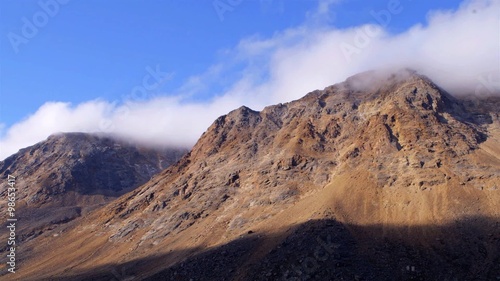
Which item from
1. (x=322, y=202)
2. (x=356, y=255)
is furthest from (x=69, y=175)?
(x=356, y=255)

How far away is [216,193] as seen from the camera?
90.8 metres

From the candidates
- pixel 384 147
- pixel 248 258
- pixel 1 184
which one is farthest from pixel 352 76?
pixel 1 184

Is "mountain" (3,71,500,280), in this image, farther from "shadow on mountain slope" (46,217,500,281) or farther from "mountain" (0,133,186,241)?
"mountain" (0,133,186,241)

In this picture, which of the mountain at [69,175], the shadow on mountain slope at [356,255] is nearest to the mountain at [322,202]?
the shadow on mountain slope at [356,255]

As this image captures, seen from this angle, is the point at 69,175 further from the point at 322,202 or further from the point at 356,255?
the point at 356,255

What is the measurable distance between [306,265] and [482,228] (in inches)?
931

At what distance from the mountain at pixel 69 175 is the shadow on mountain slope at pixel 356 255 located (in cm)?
8039

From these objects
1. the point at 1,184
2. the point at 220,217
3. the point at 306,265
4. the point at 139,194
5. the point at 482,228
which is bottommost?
the point at 482,228

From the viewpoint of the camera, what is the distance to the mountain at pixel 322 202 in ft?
183

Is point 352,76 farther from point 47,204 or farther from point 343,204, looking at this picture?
point 47,204

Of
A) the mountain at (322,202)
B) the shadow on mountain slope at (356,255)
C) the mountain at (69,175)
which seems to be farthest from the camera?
the mountain at (69,175)

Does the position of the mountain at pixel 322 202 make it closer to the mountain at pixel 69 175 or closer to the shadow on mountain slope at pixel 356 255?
the shadow on mountain slope at pixel 356 255

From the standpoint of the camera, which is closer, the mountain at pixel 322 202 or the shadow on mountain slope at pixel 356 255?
the shadow on mountain slope at pixel 356 255

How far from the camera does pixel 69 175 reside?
6467 inches
